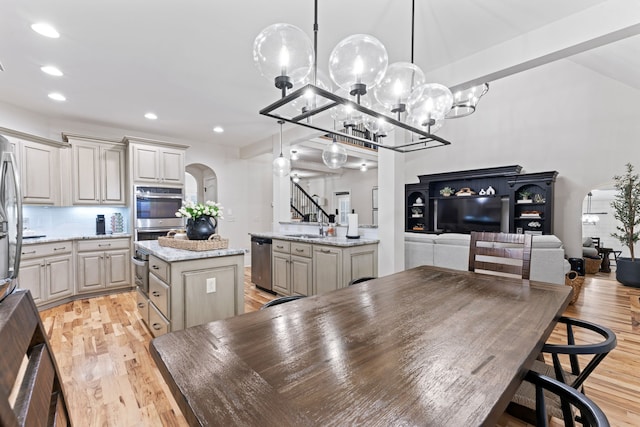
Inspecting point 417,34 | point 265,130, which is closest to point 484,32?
point 417,34

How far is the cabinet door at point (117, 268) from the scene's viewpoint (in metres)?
4.27

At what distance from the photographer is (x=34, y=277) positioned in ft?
11.4

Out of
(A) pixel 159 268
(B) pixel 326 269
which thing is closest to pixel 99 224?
(A) pixel 159 268

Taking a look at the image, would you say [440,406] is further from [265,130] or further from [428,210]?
[428,210]

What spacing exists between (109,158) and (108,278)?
71.8 inches

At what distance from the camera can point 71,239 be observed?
394cm

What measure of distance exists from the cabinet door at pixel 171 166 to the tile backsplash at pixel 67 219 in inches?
31.9

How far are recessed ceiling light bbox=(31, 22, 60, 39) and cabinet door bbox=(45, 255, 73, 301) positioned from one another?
8.79 ft

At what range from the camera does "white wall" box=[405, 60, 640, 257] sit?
5.52 metres

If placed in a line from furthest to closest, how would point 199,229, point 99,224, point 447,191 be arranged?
point 447,191 → point 99,224 → point 199,229

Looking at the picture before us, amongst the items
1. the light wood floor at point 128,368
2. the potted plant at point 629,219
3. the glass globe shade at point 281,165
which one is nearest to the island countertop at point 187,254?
the light wood floor at point 128,368

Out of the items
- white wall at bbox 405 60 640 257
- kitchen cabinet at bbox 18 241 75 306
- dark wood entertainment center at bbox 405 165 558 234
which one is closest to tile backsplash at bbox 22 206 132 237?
kitchen cabinet at bbox 18 241 75 306

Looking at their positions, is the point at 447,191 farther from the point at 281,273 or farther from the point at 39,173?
the point at 39,173

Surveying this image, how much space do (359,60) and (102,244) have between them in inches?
178
